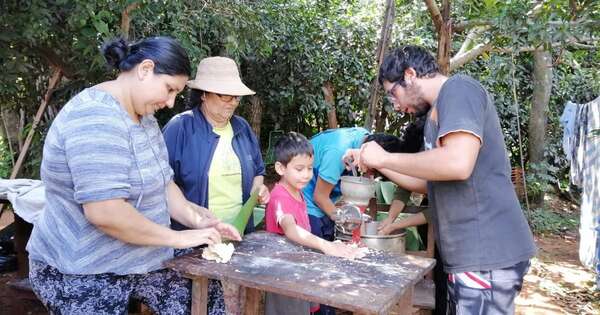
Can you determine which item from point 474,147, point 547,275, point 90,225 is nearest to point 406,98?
point 474,147

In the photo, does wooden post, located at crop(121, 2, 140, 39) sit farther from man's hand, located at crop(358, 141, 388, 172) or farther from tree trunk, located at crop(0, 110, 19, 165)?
tree trunk, located at crop(0, 110, 19, 165)

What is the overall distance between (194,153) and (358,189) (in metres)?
0.84

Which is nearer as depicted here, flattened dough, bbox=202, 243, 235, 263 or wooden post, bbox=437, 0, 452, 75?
flattened dough, bbox=202, 243, 235, 263

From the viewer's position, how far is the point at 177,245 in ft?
5.88

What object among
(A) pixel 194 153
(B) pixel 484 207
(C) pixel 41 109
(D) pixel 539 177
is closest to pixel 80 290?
(A) pixel 194 153

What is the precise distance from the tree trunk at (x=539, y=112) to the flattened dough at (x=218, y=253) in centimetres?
711

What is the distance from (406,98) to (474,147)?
48cm

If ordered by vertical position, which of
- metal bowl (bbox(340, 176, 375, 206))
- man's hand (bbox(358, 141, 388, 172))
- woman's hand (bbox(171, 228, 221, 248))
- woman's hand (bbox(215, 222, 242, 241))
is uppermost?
man's hand (bbox(358, 141, 388, 172))

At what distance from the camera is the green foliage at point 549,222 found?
7402 millimetres

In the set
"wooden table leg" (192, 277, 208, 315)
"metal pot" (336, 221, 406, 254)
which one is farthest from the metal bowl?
"wooden table leg" (192, 277, 208, 315)

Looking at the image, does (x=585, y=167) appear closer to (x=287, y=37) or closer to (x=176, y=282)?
(x=287, y=37)

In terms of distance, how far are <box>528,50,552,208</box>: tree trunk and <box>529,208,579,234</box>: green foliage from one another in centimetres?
34

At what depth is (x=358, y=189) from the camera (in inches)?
97.7

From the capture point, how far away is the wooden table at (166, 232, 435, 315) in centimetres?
165
